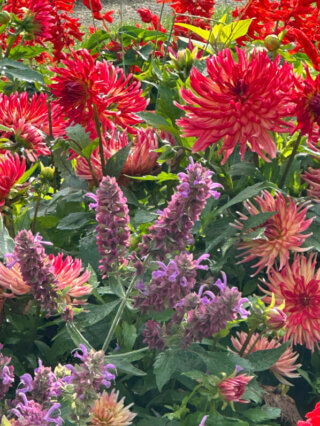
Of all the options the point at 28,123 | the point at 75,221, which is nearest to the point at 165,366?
the point at 75,221

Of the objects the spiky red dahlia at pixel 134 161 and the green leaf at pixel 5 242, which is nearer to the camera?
the green leaf at pixel 5 242

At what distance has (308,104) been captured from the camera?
1245 millimetres

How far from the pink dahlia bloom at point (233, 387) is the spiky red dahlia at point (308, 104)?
16.0 inches

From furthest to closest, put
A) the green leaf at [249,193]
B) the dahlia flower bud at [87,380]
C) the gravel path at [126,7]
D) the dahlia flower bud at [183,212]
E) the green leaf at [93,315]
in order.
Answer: the gravel path at [126,7] → the green leaf at [249,193] → the green leaf at [93,315] → the dahlia flower bud at [183,212] → the dahlia flower bud at [87,380]

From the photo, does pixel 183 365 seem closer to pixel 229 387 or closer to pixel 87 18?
pixel 229 387

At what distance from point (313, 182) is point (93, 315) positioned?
19.8 inches

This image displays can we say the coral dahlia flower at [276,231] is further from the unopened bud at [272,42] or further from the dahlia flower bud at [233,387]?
the unopened bud at [272,42]

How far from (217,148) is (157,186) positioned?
0.45 ft

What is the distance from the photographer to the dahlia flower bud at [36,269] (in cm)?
96

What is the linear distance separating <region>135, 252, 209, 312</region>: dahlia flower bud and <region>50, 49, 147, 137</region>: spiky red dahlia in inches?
18.1

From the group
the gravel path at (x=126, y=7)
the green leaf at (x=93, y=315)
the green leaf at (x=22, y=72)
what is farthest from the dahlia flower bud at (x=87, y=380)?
the gravel path at (x=126, y=7)

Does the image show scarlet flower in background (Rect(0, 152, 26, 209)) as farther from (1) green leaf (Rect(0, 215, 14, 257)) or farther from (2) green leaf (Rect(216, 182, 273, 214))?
(2) green leaf (Rect(216, 182, 273, 214))

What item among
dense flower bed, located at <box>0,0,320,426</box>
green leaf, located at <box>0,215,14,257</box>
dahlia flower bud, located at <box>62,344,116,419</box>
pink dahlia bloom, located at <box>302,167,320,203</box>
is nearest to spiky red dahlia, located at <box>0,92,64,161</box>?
dense flower bed, located at <box>0,0,320,426</box>

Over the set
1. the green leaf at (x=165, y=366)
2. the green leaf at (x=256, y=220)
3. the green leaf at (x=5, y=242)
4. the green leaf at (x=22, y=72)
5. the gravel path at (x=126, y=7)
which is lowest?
the gravel path at (x=126, y=7)
